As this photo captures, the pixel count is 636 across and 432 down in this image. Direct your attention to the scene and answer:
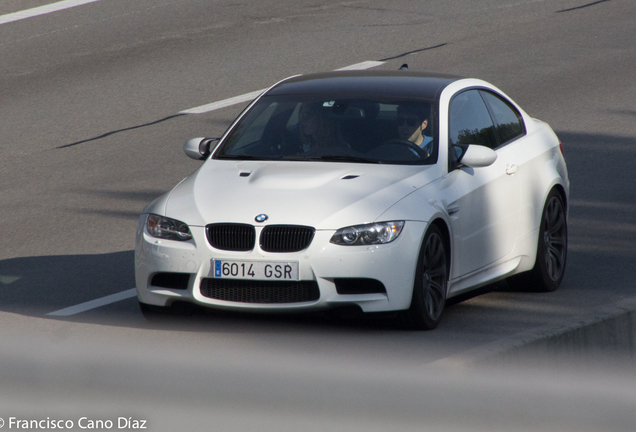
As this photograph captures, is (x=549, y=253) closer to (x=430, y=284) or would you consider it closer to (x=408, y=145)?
(x=408, y=145)

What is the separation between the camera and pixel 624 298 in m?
7.05

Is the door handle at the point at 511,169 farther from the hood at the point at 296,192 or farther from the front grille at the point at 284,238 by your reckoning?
the front grille at the point at 284,238

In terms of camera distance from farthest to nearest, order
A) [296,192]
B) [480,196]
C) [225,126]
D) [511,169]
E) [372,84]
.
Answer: [225,126]
[372,84]
[511,169]
[480,196]
[296,192]

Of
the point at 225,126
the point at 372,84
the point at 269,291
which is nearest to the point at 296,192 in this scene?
the point at 269,291

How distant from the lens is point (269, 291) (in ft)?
20.0

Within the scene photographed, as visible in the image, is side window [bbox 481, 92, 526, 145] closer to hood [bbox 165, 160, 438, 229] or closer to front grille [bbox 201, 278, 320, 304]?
hood [bbox 165, 160, 438, 229]

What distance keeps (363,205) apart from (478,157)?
101 cm

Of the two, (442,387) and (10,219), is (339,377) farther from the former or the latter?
(10,219)

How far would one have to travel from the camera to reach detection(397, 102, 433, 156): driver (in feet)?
22.9

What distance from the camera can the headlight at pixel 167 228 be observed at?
6242 mm

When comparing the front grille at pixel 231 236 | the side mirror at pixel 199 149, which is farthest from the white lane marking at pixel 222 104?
the front grille at pixel 231 236

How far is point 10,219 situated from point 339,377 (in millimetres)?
7893

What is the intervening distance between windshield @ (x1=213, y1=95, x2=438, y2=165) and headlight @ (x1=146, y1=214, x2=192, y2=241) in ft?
2.98

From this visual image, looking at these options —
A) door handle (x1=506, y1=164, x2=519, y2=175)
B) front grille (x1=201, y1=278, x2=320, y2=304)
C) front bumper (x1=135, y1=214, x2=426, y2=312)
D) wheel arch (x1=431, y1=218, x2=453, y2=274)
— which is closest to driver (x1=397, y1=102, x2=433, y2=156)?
wheel arch (x1=431, y1=218, x2=453, y2=274)
